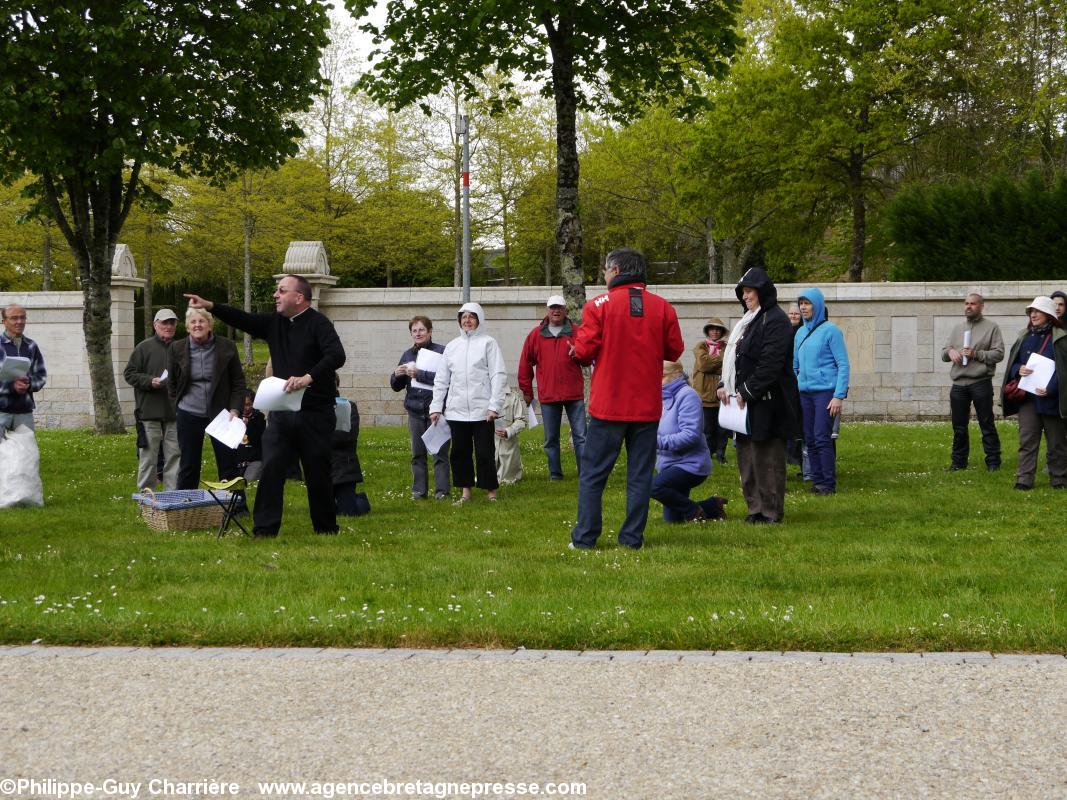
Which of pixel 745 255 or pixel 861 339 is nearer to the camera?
pixel 861 339

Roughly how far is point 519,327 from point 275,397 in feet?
47.4

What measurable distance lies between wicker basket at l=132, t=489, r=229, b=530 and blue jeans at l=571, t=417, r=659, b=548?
3320mm

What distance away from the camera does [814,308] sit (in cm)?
1202

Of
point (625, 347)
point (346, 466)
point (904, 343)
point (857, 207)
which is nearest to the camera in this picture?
point (625, 347)

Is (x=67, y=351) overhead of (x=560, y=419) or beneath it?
overhead

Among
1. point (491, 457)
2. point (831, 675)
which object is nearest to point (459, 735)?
point (831, 675)

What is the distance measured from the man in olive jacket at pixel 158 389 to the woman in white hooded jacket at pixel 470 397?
2.51 meters

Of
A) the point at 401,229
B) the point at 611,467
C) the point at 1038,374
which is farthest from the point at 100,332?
the point at 401,229

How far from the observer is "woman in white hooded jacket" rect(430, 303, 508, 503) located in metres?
11.5

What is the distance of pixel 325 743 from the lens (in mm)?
4281

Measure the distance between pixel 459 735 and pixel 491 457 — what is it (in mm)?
7297

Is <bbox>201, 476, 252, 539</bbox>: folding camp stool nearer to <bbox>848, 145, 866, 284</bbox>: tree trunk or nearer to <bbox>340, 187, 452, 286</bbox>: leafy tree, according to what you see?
<bbox>848, 145, 866, 284</bbox>: tree trunk

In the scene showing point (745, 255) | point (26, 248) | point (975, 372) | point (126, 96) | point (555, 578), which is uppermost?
point (126, 96)

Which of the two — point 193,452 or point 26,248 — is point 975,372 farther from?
point 26,248
